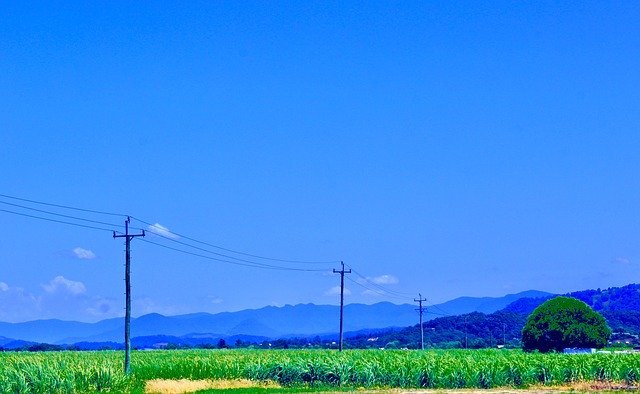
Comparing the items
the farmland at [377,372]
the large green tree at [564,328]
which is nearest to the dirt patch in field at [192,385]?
the farmland at [377,372]

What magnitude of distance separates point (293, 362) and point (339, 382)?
149 inches

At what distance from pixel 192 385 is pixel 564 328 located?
2307 inches

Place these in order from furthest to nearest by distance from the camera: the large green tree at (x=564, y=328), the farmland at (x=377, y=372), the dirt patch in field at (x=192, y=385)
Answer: the large green tree at (x=564, y=328) → the farmland at (x=377, y=372) → the dirt patch in field at (x=192, y=385)

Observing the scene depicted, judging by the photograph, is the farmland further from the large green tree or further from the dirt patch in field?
the large green tree

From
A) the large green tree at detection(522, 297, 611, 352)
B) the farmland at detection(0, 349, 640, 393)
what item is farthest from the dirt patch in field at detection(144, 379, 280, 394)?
the large green tree at detection(522, 297, 611, 352)

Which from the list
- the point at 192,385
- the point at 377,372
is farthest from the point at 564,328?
the point at 192,385

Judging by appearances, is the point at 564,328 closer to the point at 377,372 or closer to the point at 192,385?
the point at 377,372

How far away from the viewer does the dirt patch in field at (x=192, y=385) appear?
5128 cm

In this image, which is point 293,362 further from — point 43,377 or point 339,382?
point 43,377

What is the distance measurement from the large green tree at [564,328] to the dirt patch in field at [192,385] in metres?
53.2

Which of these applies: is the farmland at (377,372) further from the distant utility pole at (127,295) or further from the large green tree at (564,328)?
the large green tree at (564,328)

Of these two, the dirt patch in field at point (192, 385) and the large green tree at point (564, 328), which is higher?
the large green tree at point (564, 328)

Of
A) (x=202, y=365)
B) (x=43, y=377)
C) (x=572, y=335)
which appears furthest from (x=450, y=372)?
(x=572, y=335)

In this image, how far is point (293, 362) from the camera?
58781 mm
